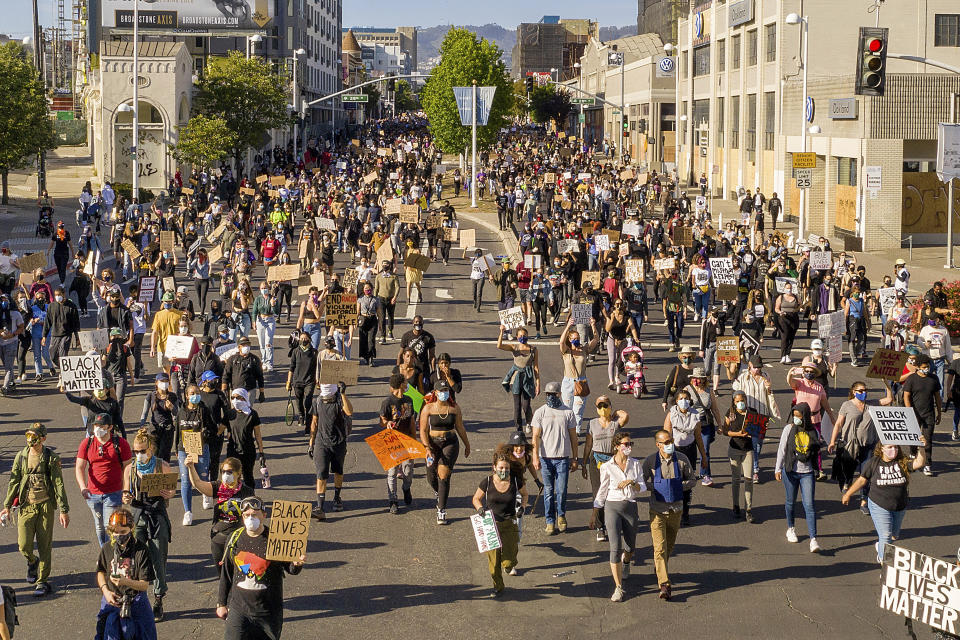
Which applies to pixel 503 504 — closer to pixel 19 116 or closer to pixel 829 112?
pixel 829 112

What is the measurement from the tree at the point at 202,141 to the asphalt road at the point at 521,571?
1622 inches

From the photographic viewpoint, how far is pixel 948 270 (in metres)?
36.3

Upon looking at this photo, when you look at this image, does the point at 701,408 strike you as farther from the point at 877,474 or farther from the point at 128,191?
the point at 128,191

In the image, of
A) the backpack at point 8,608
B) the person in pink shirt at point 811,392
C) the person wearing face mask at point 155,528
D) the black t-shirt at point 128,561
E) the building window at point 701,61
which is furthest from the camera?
the building window at point 701,61

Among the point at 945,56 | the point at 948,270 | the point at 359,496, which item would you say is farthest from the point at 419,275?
the point at 945,56

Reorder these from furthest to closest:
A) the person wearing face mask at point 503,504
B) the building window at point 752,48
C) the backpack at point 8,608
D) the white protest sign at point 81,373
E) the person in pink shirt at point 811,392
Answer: the building window at point 752,48
the white protest sign at point 81,373
the person in pink shirt at point 811,392
the person wearing face mask at point 503,504
the backpack at point 8,608

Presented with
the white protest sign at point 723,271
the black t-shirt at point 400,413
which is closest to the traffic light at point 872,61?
the white protest sign at point 723,271

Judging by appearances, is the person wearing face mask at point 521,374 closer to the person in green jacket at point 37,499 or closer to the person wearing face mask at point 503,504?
the person wearing face mask at point 503,504

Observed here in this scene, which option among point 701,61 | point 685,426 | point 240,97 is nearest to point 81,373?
point 685,426

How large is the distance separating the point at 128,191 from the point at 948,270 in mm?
32889

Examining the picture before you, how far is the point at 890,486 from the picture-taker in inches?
446

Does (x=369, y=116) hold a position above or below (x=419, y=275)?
above

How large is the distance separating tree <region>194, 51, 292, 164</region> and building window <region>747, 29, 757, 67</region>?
75.7 ft

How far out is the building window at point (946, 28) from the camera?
1955 inches
